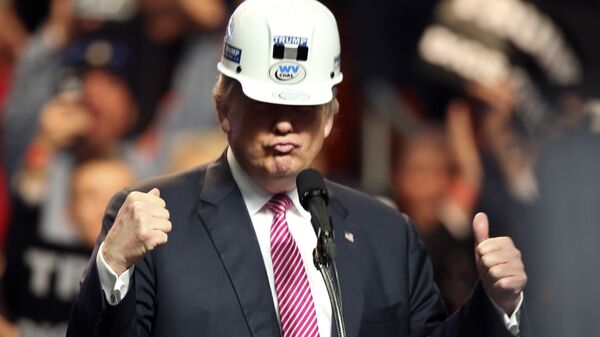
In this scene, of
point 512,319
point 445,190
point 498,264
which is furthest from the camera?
point 445,190

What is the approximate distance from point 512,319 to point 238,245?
68 centimetres

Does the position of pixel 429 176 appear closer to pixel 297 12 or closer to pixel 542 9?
pixel 542 9

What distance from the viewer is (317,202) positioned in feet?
10.3

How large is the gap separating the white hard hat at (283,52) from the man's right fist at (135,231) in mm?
456

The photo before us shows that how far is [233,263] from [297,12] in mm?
644

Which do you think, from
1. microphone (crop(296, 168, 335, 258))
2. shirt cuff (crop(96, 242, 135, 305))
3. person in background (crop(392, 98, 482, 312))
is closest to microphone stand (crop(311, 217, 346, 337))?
microphone (crop(296, 168, 335, 258))

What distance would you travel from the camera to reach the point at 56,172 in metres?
7.15

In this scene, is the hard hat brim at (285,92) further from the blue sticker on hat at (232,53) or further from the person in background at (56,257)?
the person in background at (56,257)

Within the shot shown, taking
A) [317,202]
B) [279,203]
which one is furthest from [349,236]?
[317,202]

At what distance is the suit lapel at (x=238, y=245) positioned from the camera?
342 cm

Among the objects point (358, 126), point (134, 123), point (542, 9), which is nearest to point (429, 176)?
point (358, 126)

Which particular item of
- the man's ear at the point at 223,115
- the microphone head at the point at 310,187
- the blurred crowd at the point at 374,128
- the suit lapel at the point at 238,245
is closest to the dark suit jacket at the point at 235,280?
the suit lapel at the point at 238,245

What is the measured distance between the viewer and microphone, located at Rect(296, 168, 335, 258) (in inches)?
120

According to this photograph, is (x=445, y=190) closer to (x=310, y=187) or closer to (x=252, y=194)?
(x=252, y=194)
